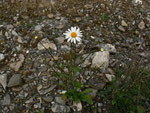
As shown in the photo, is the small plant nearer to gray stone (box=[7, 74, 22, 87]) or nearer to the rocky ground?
the rocky ground

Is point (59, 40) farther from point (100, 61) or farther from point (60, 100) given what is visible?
point (60, 100)

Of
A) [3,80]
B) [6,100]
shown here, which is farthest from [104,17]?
[6,100]

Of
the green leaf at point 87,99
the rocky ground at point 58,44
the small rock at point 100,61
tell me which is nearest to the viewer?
the green leaf at point 87,99

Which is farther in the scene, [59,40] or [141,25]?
[141,25]

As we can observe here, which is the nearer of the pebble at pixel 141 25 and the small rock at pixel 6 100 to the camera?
the small rock at pixel 6 100

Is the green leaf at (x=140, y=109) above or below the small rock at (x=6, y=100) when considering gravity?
above

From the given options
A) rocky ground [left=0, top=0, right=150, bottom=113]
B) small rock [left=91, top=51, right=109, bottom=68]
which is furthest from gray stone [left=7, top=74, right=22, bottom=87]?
small rock [left=91, top=51, right=109, bottom=68]

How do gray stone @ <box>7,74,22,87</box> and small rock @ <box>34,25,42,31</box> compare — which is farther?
small rock @ <box>34,25,42,31</box>

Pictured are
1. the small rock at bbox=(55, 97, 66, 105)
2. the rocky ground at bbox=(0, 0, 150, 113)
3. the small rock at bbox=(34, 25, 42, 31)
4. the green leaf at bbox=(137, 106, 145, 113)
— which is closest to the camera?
the green leaf at bbox=(137, 106, 145, 113)

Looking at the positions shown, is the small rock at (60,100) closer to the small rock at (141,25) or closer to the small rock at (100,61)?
the small rock at (100,61)

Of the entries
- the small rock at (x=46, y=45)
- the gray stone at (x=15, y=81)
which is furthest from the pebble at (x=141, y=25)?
the gray stone at (x=15, y=81)
